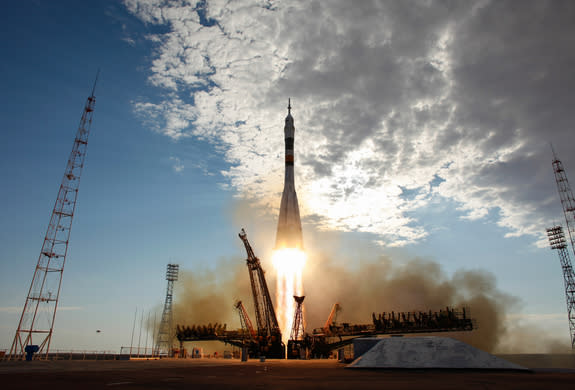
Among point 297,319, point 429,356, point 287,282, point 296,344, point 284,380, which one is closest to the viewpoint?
point 284,380

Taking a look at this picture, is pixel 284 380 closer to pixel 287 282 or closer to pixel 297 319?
pixel 297 319

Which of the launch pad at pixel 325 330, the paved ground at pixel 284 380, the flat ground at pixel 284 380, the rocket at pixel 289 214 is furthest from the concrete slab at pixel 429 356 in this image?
the rocket at pixel 289 214

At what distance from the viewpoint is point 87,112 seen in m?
78.8

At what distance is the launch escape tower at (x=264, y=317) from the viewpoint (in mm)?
70812

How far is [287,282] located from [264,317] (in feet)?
38.3

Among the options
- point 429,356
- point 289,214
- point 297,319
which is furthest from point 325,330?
point 429,356

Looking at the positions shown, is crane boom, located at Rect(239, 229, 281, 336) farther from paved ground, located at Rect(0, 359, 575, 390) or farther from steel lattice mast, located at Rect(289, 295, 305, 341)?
paved ground, located at Rect(0, 359, 575, 390)

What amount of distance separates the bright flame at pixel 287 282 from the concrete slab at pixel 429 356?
160 ft

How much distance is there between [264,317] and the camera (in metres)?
83.4

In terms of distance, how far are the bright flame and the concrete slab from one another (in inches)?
1918

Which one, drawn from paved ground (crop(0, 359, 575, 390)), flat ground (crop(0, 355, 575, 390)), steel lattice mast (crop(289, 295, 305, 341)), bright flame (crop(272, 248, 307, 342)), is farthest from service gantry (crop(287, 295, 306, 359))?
paved ground (crop(0, 359, 575, 390))

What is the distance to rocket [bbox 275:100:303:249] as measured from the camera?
80.4 m

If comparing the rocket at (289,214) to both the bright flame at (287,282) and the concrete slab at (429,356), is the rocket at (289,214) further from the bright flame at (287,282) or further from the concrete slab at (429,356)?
the concrete slab at (429,356)

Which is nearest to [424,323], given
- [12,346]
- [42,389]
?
[42,389]
